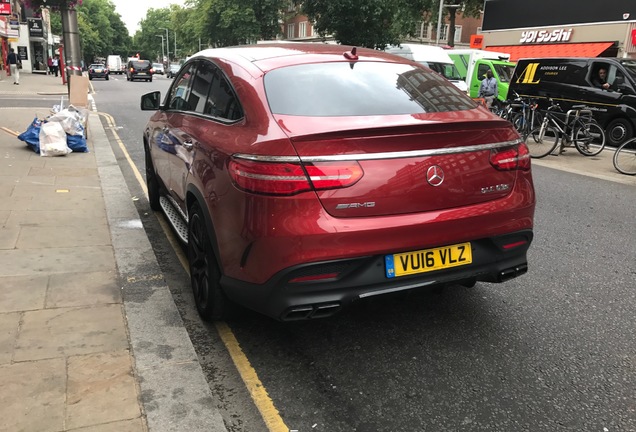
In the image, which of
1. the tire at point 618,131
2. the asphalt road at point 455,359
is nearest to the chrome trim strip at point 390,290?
the asphalt road at point 455,359

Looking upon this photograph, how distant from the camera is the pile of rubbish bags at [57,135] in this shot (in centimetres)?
861

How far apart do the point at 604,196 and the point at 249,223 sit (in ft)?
21.4

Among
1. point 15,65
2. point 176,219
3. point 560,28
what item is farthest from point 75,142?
point 560,28

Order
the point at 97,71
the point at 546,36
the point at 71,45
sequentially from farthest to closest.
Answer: the point at 97,71 < the point at 546,36 < the point at 71,45

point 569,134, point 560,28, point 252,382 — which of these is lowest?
point 252,382

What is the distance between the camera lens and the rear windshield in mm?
2947

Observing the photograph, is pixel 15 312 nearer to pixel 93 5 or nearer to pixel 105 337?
pixel 105 337

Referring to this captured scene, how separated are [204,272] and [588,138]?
1009 centimetres

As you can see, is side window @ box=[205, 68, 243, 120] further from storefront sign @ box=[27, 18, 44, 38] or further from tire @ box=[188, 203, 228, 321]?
storefront sign @ box=[27, 18, 44, 38]

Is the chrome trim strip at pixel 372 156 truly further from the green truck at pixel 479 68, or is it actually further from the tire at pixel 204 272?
the green truck at pixel 479 68

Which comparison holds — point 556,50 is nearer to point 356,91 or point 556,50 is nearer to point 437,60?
point 437,60

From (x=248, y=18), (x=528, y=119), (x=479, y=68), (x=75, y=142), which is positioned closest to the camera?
(x=75, y=142)

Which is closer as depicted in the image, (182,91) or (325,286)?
(325,286)

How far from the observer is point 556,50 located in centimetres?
2897
